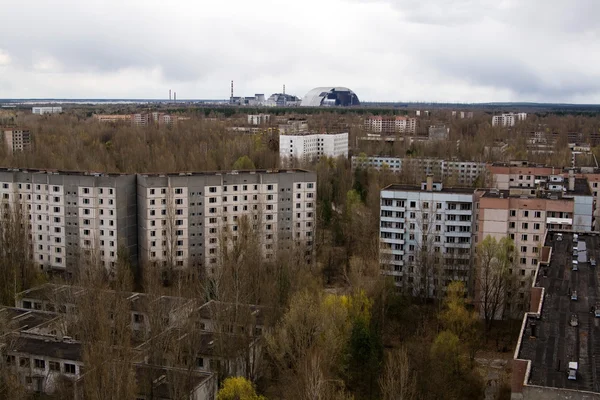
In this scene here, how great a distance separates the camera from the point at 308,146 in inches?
1542

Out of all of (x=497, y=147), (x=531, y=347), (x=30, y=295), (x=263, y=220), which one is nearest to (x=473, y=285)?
(x=263, y=220)

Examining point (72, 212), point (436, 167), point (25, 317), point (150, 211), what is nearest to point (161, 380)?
point (25, 317)

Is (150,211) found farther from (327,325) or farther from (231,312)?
(327,325)

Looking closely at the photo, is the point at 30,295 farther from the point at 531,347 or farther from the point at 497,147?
the point at 497,147

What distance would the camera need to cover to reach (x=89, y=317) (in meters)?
11.4

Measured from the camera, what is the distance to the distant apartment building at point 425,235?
53.5 ft

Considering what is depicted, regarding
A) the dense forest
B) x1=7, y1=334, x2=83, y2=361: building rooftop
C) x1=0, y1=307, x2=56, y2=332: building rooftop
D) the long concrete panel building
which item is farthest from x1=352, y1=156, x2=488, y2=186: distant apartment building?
x1=7, y1=334, x2=83, y2=361: building rooftop

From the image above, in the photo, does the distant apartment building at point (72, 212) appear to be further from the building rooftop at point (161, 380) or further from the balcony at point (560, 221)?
the balcony at point (560, 221)

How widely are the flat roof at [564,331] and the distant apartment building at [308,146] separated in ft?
80.2

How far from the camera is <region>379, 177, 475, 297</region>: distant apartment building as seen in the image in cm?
1630

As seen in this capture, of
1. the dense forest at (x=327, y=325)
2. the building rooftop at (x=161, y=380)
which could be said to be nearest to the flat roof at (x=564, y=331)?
the dense forest at (x=327, y=325)

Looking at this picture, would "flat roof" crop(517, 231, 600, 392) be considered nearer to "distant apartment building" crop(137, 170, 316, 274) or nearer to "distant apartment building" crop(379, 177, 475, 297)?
"distant apartment building" crop(379, 177, 475, 297)

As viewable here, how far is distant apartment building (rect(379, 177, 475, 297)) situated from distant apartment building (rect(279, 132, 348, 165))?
18075 millimetres

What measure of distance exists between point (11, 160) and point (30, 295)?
56.3 feet
